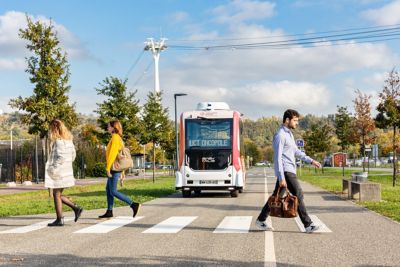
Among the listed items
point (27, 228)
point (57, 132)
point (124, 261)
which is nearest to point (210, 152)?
point (57, 132)

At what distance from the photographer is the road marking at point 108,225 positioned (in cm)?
893

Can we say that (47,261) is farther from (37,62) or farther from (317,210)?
(37,62)

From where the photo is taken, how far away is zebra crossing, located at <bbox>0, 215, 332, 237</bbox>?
29.1 feet

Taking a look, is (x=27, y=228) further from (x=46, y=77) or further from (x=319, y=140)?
(x=319, y=140)

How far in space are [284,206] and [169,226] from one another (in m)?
2.41

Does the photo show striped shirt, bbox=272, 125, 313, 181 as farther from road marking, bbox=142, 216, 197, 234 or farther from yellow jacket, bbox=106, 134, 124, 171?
yellow jacket, bbox=106, 134, 124, 171

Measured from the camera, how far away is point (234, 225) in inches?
379

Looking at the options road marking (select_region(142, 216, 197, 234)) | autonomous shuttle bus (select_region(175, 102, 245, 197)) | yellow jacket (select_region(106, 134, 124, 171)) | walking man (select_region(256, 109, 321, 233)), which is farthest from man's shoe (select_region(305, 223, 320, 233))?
autonomous shuttle bus (select_region(175, 102, 245, 197))

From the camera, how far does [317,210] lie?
12.7 metres

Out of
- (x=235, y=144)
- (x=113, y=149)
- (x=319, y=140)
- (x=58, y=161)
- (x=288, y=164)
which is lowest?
(x=288, y=164)

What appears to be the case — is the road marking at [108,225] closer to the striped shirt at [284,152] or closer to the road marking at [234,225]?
the road marking at [234,225]

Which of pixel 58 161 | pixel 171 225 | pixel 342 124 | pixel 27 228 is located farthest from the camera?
pixel 342 124

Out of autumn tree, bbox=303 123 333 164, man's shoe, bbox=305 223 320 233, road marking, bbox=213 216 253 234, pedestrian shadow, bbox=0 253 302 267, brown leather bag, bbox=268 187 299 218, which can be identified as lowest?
road marking, bbox=213 216 253 234

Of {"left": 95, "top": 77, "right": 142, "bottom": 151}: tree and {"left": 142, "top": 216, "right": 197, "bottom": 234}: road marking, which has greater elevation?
{"left": 95, "top": 77, "right": 142, "bottom": 151}: tree
